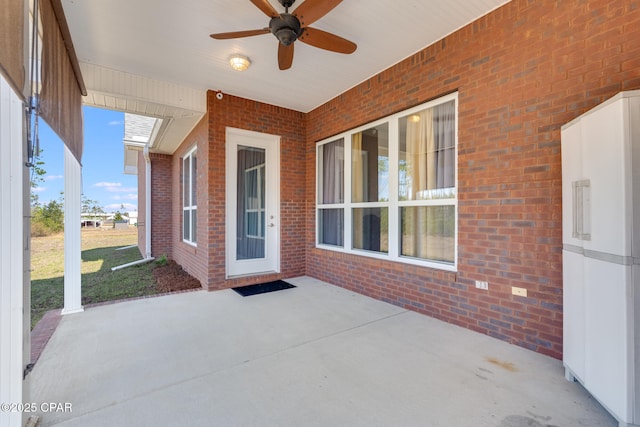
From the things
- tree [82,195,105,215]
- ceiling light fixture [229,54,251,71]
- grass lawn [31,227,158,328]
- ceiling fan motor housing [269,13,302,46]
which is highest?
ceiling light fixture [229,54,251,71]

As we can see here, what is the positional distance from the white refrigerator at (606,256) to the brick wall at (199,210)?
14.7ft

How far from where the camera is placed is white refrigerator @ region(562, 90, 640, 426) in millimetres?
1543

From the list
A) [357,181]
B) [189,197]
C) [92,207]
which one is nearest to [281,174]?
[357,181]

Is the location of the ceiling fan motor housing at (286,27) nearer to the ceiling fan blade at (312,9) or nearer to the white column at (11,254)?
the ceiling fan blade at (312,9)

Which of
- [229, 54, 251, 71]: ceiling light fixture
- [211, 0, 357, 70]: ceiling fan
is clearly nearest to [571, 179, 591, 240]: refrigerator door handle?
[211, 0, 357, 70]: ceiling fan

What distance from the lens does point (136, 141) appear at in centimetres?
759

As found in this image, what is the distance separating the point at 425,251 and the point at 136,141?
26.0 feet

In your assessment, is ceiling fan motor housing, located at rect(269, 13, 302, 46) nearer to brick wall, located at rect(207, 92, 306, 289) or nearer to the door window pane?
brick wall, located at rect(207, 92, 306, 289)

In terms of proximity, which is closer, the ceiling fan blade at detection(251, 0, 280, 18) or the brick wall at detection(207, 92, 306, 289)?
the ceiling fan blade at detection(251, 0, 280, 18)

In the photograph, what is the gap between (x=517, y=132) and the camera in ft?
8.62

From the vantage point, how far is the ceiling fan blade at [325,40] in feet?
8.43

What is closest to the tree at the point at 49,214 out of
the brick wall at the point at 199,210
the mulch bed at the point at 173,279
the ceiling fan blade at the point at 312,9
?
the brick wall at the point at 199,210

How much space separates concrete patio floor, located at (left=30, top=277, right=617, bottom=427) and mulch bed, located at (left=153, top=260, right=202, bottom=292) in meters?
1.48

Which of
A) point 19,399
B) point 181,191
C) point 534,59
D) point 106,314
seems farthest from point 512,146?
point 181,191
